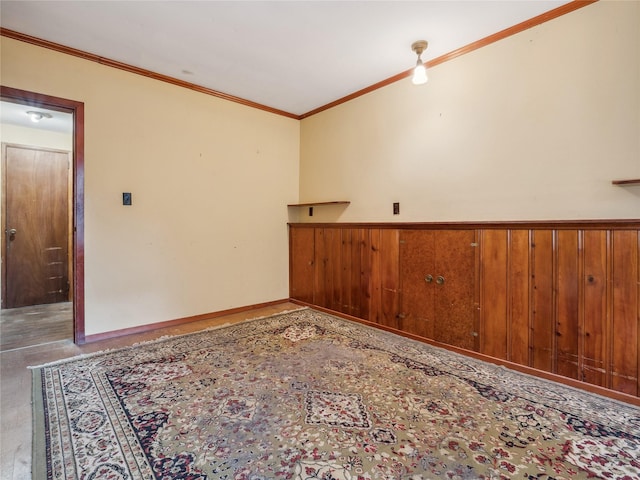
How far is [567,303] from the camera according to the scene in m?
2.09

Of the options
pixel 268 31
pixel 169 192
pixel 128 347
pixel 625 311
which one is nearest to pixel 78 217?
pixel 169 192

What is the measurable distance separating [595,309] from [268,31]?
3009mm

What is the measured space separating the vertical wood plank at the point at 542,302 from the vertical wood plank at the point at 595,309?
0.18 m

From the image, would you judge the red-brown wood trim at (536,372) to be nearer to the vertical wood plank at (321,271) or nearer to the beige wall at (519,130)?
the vertical wood plank at (321,271)

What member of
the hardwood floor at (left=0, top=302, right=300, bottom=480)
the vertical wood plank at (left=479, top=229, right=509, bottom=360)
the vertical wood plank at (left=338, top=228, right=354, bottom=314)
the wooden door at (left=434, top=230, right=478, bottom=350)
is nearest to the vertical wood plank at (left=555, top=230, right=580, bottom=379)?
the vertical wood plank at (left=479, top=229, right=509, bottom=360)

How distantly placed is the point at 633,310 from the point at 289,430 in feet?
6.93

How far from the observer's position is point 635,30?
186cm

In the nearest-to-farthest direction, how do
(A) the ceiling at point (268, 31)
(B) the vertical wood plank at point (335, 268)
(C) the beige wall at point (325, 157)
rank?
(C) the beige wall at point (325, 157), (A) the ceiling at point (268, 31), (B) the vertical wood plank at point (335, 268)

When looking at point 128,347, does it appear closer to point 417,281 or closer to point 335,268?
point 335,268

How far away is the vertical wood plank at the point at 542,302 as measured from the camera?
215 centimetres

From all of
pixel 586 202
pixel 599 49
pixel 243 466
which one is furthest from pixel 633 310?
pixel 243 466

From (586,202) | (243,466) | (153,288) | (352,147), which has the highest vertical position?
(352,147)

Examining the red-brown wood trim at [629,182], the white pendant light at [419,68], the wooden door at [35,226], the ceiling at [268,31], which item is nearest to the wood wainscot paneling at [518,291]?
the red-brown wood trim at [629,182]

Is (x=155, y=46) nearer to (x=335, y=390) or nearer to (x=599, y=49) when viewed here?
(x=335, y=390)
